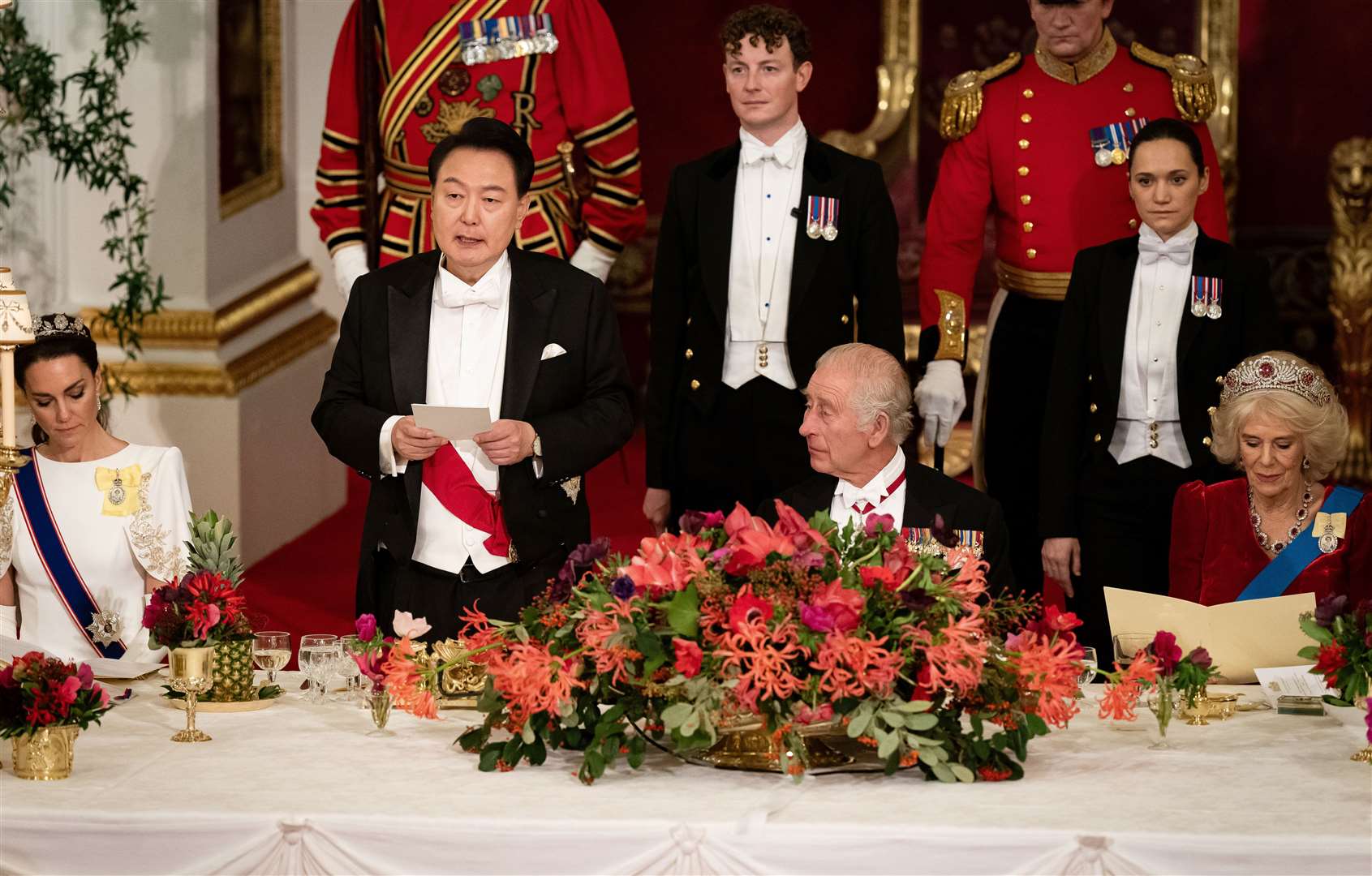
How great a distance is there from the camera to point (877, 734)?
7.83 feet

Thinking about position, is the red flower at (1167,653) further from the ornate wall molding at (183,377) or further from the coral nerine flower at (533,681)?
the ornate wall molding at (183,377)

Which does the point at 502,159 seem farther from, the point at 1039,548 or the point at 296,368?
the point at 296,368

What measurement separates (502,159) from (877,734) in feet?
4.52

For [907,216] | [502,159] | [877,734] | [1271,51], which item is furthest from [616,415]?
[1271,51]

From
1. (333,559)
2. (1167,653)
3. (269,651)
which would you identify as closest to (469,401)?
(269,651)

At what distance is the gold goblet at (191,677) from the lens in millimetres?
2682

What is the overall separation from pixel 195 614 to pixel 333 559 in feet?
10.0

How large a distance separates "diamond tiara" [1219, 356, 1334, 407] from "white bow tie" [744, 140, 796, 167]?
3.48 ft

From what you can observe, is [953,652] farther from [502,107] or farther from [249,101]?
[249,101]

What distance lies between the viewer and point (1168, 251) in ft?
13.3

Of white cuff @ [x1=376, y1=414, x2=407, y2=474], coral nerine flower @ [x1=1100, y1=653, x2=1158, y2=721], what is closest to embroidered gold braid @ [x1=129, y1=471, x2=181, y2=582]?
white cuff @ [x1=376, y1=414, x2=407, y2=474]

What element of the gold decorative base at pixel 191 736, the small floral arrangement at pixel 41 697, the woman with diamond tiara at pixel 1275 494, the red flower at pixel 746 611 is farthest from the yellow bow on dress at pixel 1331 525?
the small floral arrangement at pixel 41 697

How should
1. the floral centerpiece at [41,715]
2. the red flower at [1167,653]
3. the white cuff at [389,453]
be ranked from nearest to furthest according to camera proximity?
the floral centerpiece at [41,715] < the red flower at [1167,653] < the white cuff at [389,453]

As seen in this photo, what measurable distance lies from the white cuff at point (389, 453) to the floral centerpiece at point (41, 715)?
2.91 ft
